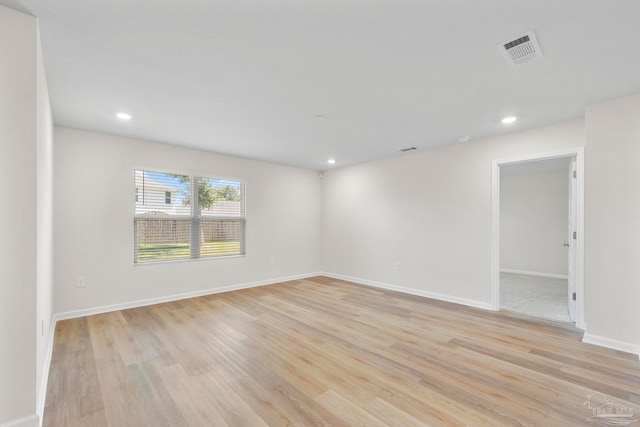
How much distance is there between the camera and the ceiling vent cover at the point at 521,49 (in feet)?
6.01

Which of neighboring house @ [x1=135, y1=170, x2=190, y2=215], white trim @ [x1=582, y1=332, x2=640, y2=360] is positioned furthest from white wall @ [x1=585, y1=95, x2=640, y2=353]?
neighboring house @ [x1=135, y1=170, x2=190, y2=215]

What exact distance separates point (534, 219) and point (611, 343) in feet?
15.9

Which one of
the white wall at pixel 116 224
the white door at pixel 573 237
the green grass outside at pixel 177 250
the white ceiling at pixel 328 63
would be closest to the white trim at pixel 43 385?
the white wall at pixel 116 224

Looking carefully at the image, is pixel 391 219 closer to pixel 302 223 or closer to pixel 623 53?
pixel 302 223

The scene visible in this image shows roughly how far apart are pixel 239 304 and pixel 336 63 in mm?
3525

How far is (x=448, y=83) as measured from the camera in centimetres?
245

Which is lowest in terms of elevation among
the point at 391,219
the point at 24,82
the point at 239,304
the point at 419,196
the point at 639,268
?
the point at 239,304

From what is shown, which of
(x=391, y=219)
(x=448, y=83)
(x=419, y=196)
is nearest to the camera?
(x=448, y=83)

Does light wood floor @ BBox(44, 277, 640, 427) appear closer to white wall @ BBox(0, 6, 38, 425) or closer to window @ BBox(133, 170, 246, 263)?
white wall @ BBox(0, 6, 38, 425)

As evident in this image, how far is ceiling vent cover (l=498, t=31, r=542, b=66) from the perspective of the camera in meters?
1.83

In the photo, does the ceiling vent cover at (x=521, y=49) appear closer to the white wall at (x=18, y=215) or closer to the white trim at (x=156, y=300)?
the white wall at (x=18, y=215)

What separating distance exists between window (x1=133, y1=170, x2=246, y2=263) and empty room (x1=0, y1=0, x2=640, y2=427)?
35mm

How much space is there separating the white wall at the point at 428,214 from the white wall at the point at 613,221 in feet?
1.53

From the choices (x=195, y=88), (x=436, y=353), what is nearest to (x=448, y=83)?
(x=195, y=88)
